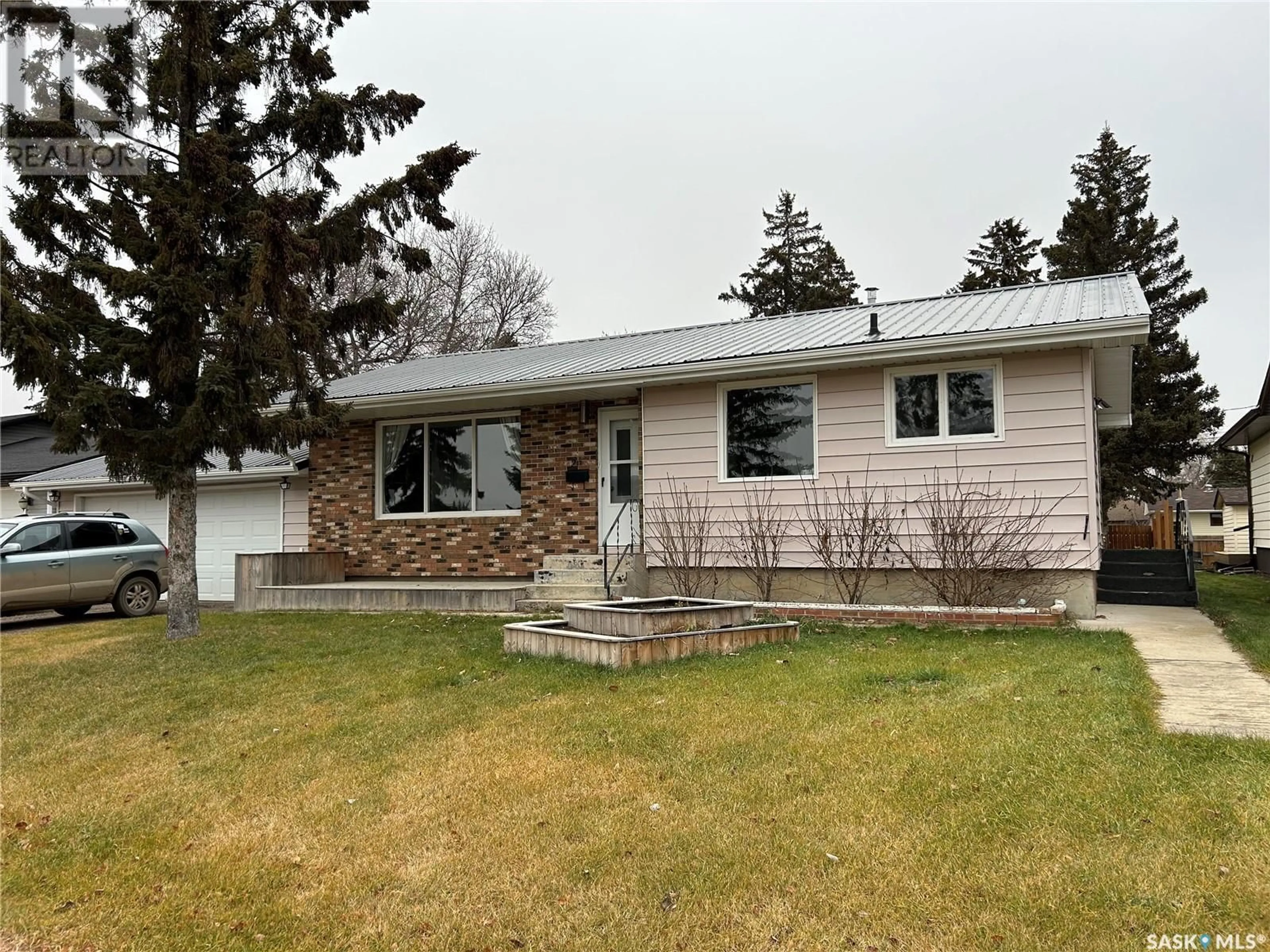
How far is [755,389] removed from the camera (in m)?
10.3

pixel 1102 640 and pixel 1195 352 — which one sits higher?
pixel 1195 352

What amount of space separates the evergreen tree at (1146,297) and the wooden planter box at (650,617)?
21.8 m

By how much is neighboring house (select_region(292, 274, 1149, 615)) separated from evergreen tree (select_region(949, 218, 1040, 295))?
860 inches

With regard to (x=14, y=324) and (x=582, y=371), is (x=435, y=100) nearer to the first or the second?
(x=582, y=371)

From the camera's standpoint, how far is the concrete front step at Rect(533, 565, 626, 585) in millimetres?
10359

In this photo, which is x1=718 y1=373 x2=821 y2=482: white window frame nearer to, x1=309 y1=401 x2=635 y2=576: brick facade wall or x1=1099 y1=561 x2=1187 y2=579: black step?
x1=309 y1=401 x2=635 y2=576: brick facade wall

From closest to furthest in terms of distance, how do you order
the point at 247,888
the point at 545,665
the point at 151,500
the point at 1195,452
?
1. the point at 247,888
2. the point at 545,665
3. the point at 151,500
4. the point at 1195,452

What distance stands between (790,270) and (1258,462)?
21497 millimetres

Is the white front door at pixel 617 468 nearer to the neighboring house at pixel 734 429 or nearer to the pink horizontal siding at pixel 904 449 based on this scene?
the neighboring house at pixel 734 429

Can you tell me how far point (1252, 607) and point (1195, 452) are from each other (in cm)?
1902

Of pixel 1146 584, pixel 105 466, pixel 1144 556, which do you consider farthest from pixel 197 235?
pixel 1144 556

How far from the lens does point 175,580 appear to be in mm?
9031

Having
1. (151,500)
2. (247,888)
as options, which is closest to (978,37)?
(247,888)

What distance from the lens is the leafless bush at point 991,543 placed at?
8.68m
